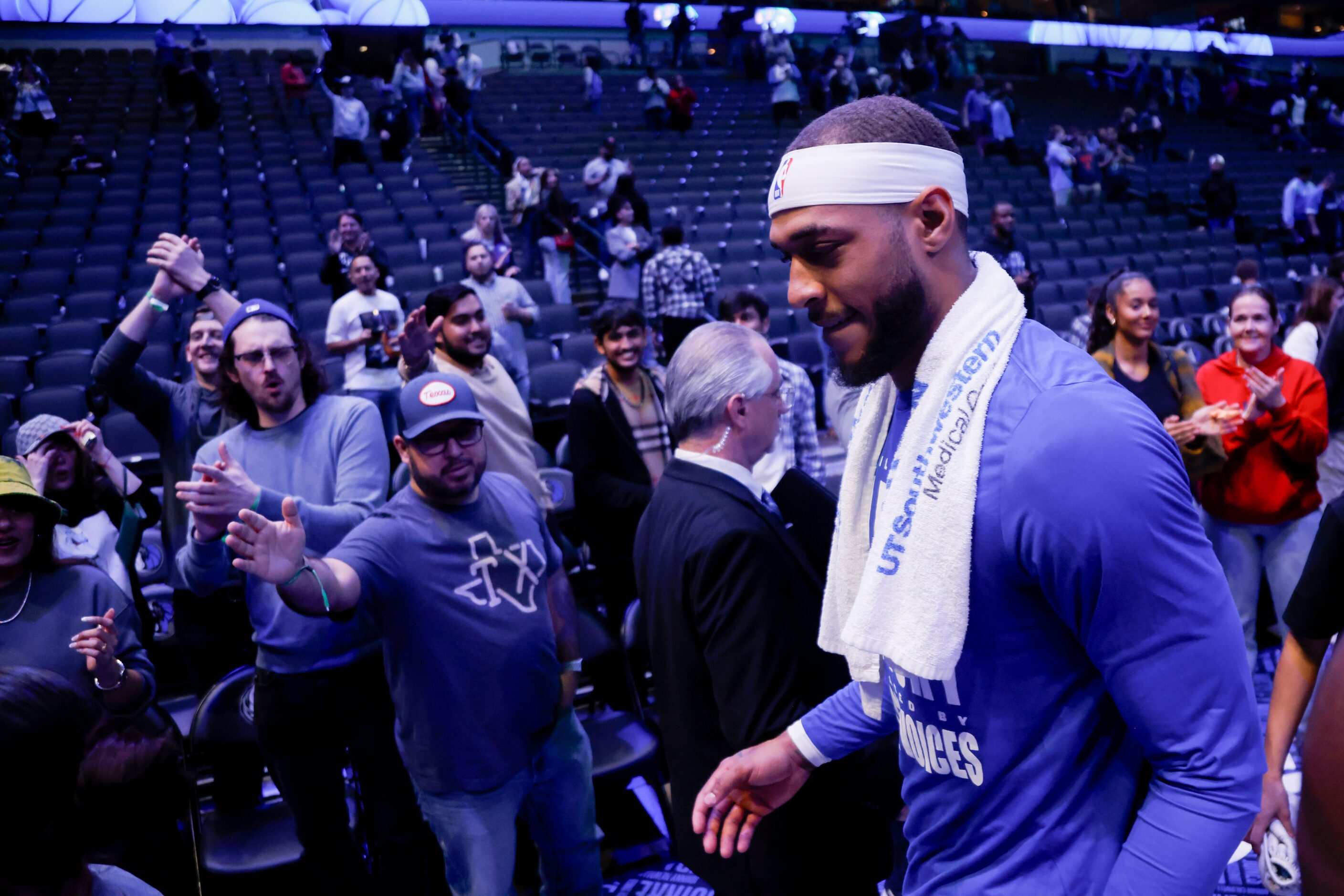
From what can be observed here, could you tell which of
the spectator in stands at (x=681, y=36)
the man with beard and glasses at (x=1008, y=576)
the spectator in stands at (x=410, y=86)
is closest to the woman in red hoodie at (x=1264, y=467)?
the man with beard and glasses at (x=1008, y=576)

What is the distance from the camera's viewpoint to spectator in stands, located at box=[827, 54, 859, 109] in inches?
617

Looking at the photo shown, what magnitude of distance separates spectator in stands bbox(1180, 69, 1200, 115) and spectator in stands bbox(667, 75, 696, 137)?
13343 mm

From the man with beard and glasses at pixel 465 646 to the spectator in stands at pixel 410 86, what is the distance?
11.3 metres

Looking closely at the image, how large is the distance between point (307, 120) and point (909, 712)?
1417 cm

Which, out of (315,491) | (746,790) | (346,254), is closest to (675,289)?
(346,254)

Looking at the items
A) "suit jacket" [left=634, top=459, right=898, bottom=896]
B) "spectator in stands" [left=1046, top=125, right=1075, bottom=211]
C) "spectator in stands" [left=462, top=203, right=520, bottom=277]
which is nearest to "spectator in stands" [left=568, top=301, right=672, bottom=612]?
"suit jacket" [left=634, top=459, right=898, bottom=896]

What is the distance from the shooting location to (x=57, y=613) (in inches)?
99.0

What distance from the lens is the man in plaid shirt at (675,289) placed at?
6773 millimetres

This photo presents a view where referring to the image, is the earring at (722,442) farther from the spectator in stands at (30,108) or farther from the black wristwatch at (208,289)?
the spectator in stands at (30,108)

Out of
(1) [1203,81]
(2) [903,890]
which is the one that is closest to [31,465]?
(2) [903,890]

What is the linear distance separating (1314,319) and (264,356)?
5.03 m

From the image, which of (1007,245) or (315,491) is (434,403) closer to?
(315,491)

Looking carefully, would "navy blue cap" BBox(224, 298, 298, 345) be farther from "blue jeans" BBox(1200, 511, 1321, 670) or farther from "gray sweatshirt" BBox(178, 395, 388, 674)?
"blue jeans" BBox(1200, 511, 1321, 670)

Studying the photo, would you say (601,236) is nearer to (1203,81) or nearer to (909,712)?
(909,712)
